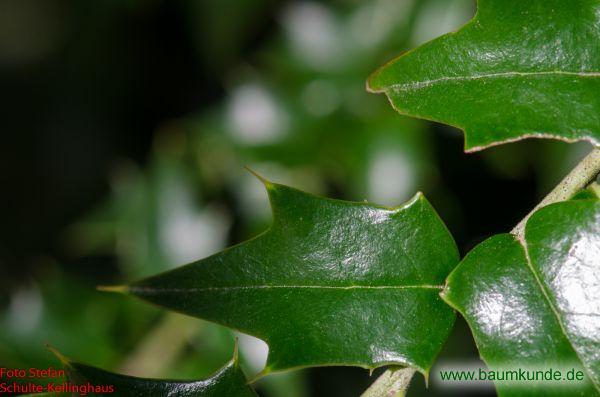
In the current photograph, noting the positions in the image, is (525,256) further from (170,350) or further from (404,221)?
(170,350)

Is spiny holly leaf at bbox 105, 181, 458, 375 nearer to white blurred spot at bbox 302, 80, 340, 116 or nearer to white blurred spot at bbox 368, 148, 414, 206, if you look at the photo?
white blurred spot at bbox 368, 148, 414, 206

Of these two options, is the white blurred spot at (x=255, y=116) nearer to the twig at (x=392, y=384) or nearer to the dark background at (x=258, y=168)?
the dark background at (x=258, y=168)

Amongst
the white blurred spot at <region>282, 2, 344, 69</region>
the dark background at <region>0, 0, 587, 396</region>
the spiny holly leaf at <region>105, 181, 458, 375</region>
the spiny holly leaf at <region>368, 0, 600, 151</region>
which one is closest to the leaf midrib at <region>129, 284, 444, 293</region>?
the spiny holly leaf at <region>105, 181, 458, 375</region>

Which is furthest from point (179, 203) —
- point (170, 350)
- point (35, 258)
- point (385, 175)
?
point (35, 258)

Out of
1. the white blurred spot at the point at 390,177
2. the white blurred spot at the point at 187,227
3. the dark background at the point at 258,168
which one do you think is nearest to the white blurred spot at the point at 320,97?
the dark background at the point at 258,168

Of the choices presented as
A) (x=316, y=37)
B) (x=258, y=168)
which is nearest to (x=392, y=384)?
(x=258, y=168)

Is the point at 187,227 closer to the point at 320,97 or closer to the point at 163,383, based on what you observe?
the point at 320,97

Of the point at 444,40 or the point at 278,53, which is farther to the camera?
the point at 278,53
